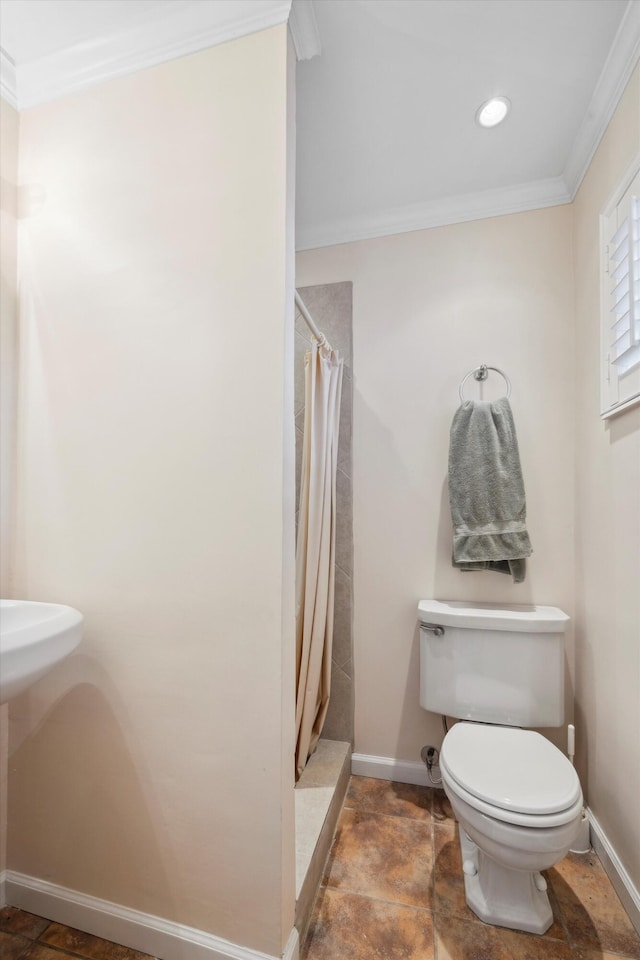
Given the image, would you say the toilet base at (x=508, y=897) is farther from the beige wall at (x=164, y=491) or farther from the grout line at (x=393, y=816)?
the beige wall at (x=164, y=491)

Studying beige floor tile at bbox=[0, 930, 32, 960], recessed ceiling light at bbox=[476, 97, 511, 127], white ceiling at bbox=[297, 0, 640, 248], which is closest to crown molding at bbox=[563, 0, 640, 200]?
white ceiling at bbox=[297, 0, 640, 248]

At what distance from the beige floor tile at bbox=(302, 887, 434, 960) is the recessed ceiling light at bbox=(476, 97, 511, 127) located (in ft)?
8.37

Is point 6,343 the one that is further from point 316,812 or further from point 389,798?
point 389,798

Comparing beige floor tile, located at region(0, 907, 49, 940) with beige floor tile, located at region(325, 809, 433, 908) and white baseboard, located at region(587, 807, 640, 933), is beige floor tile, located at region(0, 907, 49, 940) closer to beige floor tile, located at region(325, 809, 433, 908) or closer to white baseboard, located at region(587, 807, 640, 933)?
beige floor tile, located at region(325, 809, 433, 908)

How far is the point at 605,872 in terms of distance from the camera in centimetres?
141

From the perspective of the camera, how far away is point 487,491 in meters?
1.71

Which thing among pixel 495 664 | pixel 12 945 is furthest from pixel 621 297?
pixel 12 945

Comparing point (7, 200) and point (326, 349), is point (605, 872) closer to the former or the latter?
point (326, 349)

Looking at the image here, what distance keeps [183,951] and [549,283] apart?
8.23ft

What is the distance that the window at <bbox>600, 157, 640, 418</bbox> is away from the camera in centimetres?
126

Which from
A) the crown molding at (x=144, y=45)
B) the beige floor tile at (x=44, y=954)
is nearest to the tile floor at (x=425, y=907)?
the beige floor tile at (x=44, y=954)

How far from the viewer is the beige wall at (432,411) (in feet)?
5.82

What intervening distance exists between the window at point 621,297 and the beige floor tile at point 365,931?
5.33 ft

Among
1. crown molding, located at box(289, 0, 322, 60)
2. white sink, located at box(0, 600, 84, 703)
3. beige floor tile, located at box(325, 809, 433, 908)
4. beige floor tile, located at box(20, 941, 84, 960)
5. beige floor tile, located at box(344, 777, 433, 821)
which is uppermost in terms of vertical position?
crown molding, located at box(289, 0, 322, 60)
